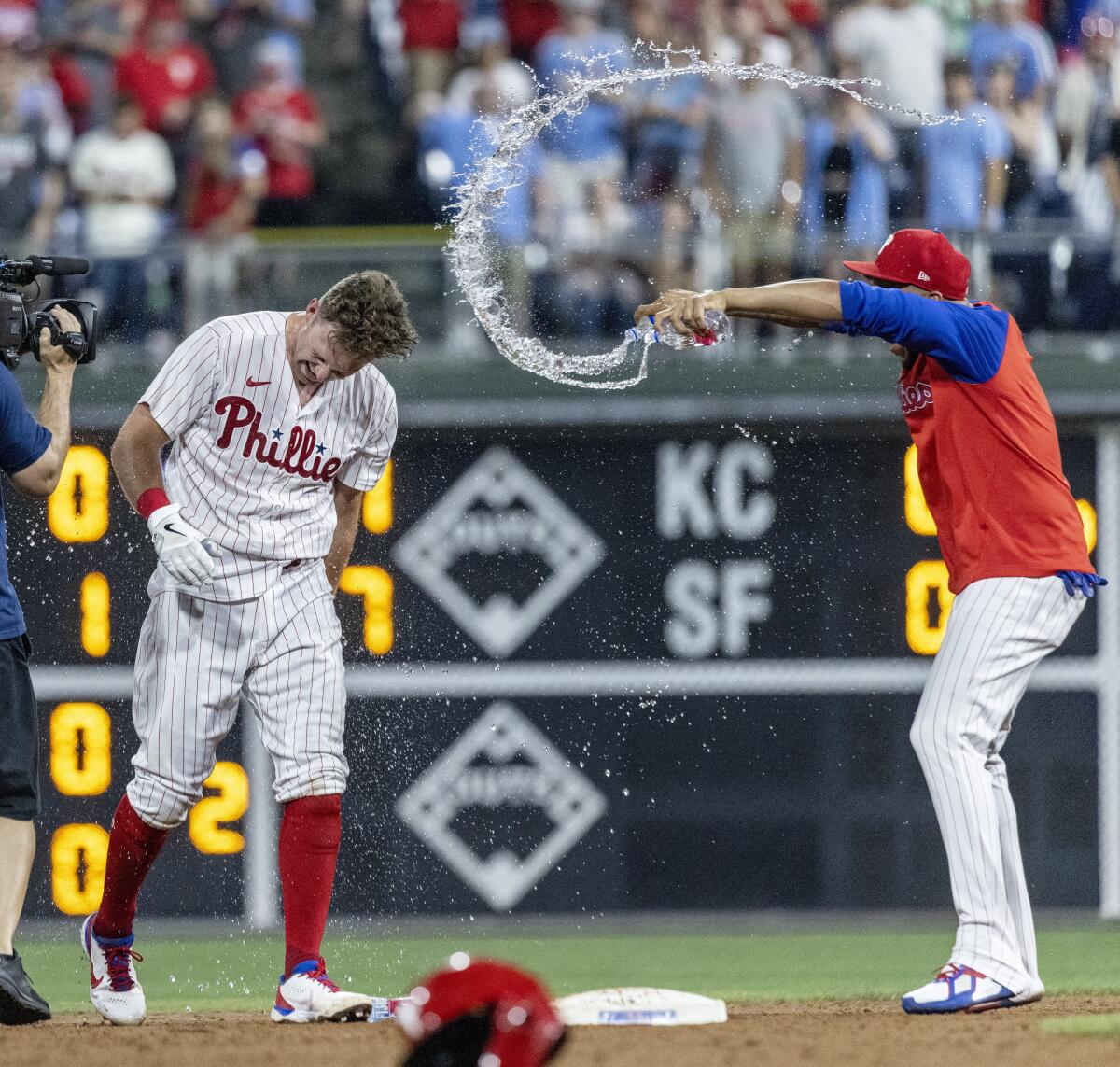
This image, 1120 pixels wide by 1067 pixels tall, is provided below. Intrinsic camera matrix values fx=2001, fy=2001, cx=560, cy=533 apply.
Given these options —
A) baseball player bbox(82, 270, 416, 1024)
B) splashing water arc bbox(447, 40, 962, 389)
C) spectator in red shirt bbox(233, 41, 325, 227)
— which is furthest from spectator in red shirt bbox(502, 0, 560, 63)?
baseball player bbox(82, 270, 416, 1024)

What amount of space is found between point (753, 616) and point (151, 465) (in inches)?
141

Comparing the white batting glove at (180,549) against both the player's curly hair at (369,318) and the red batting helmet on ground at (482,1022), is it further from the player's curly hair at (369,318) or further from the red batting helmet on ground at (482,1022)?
the red batting helmet on ground at (482,1022)

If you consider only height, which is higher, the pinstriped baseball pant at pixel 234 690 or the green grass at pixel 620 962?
the pinstriped baseball pant at pixel 234 690

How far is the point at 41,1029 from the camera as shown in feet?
16.4

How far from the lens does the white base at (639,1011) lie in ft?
16.0

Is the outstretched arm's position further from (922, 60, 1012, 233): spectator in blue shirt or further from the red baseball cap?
(922, 60, 1012, 233): spectator in blue shirt

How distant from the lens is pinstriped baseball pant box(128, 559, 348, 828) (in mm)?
5117

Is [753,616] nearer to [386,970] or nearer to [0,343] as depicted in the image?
[386,970]

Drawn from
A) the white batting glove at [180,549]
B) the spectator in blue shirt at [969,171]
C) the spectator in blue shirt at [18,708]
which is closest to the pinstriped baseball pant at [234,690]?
the white batting glove at [180,549]

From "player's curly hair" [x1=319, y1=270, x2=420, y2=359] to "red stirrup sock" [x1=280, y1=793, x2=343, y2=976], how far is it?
3.80 ft

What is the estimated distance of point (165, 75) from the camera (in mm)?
10383

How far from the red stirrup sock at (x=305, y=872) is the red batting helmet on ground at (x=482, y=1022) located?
4.64 ft

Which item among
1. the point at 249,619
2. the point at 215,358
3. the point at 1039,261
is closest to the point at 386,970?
the point at 249,619

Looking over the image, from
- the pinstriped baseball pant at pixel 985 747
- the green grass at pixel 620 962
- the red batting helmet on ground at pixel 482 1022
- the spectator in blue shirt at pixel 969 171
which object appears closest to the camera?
the red batting helmet on ground at pixel 482 1022
